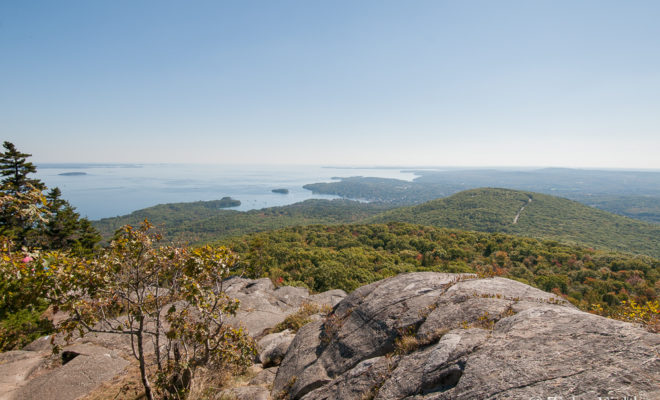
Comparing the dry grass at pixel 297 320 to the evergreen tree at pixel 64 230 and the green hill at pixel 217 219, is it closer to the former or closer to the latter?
the evergreen tree at pixel 64 230

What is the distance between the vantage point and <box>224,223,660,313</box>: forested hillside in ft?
68.1

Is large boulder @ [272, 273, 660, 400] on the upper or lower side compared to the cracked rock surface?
upper

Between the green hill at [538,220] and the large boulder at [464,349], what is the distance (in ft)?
220

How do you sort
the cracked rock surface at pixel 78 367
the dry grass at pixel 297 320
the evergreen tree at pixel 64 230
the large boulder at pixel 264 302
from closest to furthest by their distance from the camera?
1. the cracked rock surface at pixel 78 367
2. the dry grass at pixel 297 320
3. the large boulder at pixel 264 302
4. the evergreen tree at pixel 64 230

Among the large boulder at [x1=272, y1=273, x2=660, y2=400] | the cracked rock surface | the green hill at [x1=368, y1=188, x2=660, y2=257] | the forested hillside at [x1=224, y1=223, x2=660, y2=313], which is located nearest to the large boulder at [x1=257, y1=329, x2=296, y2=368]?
the cracked rock surface

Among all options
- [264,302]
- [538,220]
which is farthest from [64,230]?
[538,220]

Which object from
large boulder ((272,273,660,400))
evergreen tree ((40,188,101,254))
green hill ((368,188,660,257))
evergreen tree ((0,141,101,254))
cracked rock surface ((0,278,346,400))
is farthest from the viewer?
green hill ((368,188,660,257))

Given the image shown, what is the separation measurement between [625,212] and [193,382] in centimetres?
27945

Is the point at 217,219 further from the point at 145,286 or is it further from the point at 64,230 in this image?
the point at 145,286

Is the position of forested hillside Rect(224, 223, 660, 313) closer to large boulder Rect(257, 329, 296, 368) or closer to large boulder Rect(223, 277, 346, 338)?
large boulder Rect(223, 277, 346, 338)

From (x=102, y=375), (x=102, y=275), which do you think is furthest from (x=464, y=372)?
(x=102, y=375)

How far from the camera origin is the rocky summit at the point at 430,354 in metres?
3.47

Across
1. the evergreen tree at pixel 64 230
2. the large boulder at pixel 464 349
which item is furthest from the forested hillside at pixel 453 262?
the evergreen tree at pixel 64 230

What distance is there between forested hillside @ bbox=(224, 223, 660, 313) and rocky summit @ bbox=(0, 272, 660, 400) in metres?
11.0
